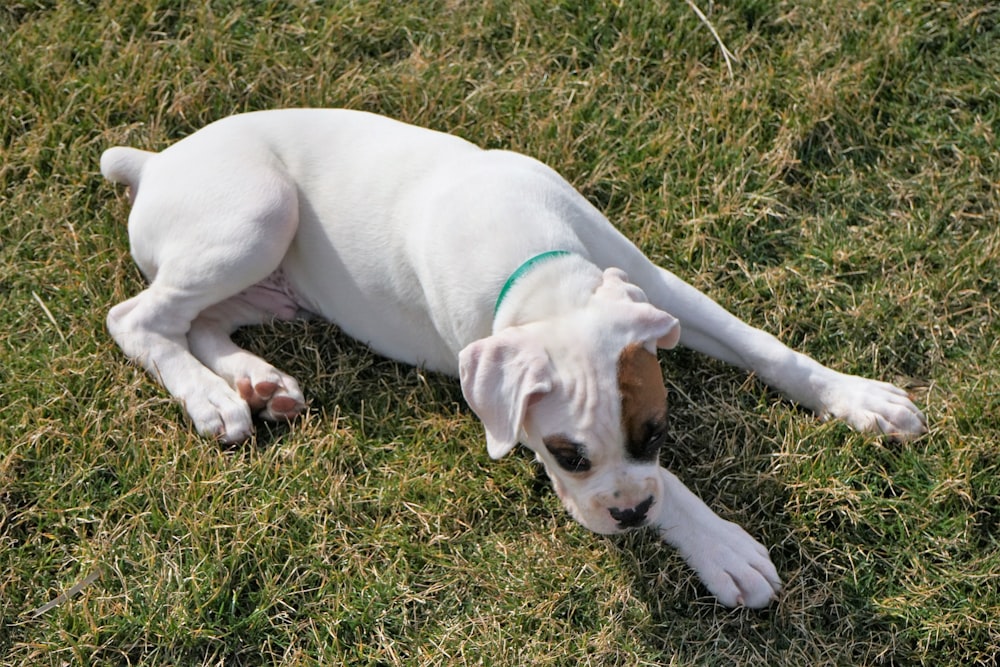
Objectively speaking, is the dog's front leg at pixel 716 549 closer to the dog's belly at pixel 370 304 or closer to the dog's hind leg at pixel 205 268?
the dog's belly at pixel 370 304

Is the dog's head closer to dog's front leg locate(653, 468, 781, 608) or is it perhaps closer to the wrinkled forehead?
the wrinkled forehead

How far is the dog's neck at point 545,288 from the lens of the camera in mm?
4164

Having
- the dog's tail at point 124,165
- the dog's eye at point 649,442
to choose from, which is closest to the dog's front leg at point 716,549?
the dog's eye at point 649,442

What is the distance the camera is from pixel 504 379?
13.0ft

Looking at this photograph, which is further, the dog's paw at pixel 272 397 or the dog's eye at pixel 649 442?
the dog's paw at pixel 272 397

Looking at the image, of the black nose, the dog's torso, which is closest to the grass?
the dog's torso

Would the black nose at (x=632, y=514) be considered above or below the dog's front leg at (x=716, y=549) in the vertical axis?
above

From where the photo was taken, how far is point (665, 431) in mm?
4172

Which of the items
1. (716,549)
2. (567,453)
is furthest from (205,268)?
(716,549)

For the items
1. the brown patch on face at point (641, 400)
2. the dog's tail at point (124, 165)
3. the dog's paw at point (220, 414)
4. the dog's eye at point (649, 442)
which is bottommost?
the dog's paw at point (220, 414)

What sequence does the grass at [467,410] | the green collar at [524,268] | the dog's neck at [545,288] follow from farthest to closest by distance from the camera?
the grass at [467,410] → the green collar at [524,268] → the dog's neck at [545,288]

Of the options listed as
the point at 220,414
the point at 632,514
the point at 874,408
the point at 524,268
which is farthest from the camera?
the point at 220,414

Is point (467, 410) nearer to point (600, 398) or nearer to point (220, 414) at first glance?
point (220, 414)

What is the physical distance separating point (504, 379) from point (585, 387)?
0.27 metres
